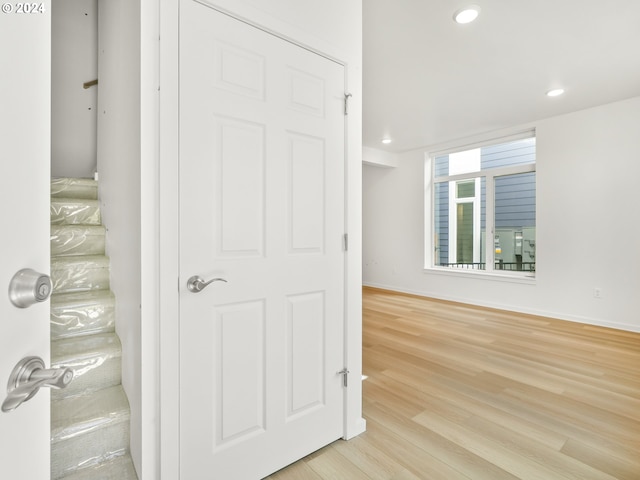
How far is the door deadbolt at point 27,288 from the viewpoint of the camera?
0.51m

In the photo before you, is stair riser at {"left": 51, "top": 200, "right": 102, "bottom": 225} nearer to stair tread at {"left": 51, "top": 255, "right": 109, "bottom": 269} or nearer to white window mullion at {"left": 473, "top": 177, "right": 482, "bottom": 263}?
stair tread at {"left": 51, "top": 255, "right": 109, "bottom": 269}

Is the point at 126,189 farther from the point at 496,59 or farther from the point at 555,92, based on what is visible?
the point at 555,92

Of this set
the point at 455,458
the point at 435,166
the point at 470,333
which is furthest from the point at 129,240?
the point at 435,166

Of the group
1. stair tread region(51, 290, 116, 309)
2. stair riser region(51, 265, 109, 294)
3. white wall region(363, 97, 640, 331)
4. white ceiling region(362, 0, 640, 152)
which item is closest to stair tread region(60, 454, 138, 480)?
stair tread region(51, 290, 116, 309)

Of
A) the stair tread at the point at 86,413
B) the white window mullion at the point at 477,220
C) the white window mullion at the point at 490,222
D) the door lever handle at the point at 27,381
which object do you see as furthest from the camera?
the white window mullion at the point at 477,220

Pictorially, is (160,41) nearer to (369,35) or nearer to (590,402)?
(369,35)

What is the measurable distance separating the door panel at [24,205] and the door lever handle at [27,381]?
0.04 ft

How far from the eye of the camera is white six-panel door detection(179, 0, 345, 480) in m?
1.29

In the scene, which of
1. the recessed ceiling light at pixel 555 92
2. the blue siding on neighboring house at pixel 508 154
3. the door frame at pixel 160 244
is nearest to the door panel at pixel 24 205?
the door frame at pixel 160 244

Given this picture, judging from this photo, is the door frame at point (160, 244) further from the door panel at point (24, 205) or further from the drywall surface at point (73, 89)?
the drywall surface at point (73, 89)

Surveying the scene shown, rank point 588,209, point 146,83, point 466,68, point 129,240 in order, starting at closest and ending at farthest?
1. point 146,83
2. point 129,240
3. point 466,68
4. point 588,209

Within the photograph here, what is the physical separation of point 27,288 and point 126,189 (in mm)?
1011

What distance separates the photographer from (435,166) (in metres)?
6.02

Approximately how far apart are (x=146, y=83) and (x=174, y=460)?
4.69 ft
